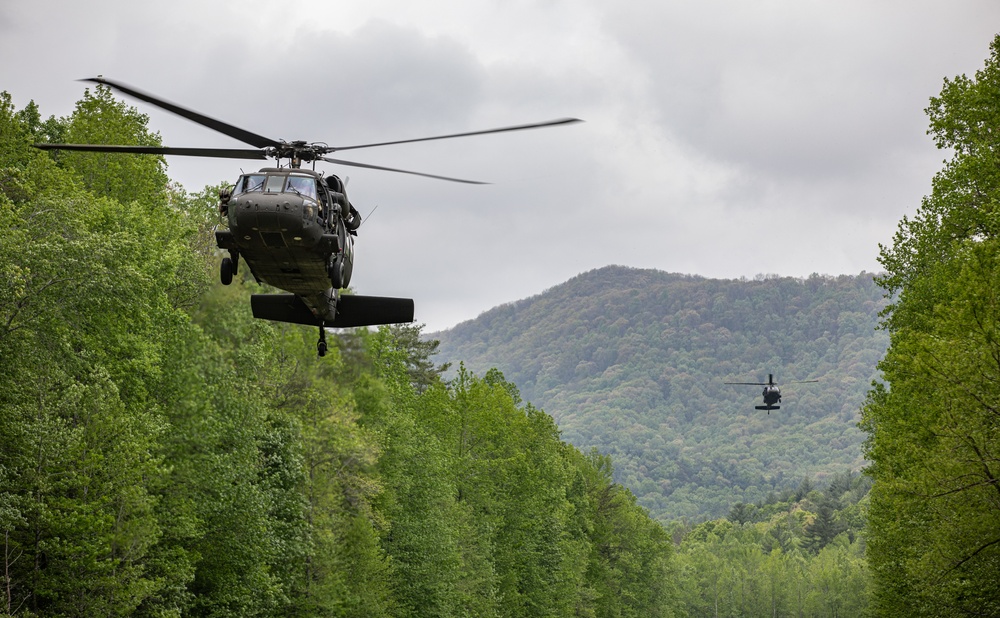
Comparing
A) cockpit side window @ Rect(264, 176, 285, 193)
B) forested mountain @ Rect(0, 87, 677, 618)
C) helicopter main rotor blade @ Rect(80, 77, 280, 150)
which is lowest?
forested mountain @ Rect(0, 87, 677, 618)

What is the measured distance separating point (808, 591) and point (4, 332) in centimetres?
13615

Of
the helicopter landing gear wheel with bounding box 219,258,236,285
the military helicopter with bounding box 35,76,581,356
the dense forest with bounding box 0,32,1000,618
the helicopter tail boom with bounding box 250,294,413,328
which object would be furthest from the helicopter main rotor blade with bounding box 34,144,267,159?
the dense forest with bounding box 0,32,1000,618

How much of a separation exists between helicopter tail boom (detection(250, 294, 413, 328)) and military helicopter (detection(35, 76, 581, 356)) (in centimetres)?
174

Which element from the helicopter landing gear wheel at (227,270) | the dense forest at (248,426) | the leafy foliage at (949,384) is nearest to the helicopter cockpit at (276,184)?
the helicopter landing gear wheel at (227,270)

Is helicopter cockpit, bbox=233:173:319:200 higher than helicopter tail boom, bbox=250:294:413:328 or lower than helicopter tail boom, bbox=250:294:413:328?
higher

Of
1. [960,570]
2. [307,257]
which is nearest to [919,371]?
[960,570]

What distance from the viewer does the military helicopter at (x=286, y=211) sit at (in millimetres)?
20391

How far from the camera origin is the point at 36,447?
27844 mm

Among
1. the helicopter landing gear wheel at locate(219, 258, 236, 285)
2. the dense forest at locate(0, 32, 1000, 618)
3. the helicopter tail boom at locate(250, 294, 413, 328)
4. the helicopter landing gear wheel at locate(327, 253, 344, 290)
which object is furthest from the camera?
the dense forest at locate(0, 32, 1000, 618)

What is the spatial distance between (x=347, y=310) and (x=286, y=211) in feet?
22.4

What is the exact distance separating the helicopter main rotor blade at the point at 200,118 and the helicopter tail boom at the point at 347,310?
4.99 metres

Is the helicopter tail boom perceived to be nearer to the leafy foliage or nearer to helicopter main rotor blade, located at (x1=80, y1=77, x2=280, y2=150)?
helicopter main rotor blade, located at (x1=80, y1=77, x2=280, y2=150)

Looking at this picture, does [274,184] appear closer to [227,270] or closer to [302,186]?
[302,186]

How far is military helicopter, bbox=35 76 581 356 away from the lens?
2039 centimetres
